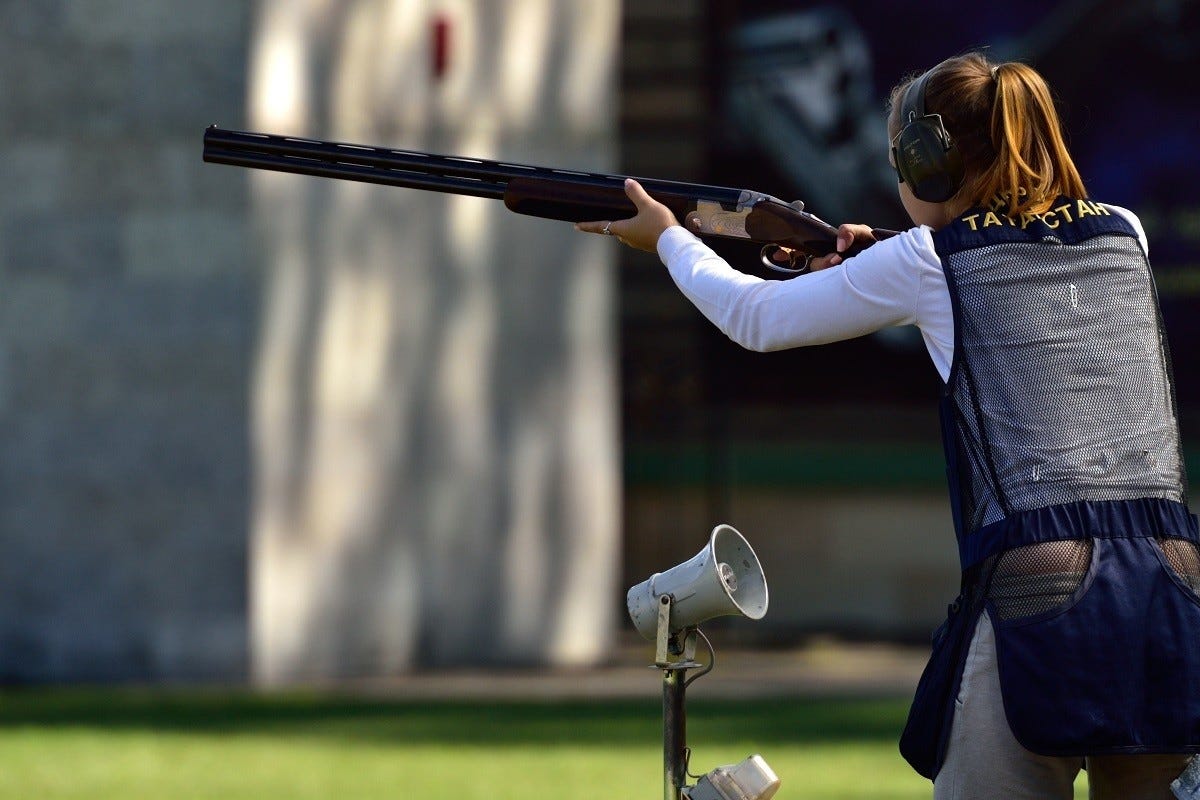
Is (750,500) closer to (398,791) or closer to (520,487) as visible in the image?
(520,487)

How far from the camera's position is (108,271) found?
403 inches

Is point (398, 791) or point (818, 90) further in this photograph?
point (818, 90)

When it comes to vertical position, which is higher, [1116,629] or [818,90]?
[818,90]

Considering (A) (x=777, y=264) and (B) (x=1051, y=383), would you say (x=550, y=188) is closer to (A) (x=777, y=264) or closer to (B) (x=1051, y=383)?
(A) (x=777, y=264)

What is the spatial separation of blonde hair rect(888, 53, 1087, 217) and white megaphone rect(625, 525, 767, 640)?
0.86 metres

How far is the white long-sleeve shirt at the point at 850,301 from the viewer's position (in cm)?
324

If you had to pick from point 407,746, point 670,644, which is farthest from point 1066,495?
point 407,746

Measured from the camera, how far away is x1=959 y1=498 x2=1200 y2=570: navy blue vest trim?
3152 mm

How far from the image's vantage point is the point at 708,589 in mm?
3773

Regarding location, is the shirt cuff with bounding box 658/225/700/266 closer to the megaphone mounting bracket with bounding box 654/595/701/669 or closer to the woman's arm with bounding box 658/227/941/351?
the woman's arm with bounding box 658/227/941/351

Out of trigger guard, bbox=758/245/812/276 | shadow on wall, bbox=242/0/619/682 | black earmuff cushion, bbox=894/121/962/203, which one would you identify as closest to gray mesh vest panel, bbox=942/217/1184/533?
black earmuff cushion, bbox=894/121/962/203

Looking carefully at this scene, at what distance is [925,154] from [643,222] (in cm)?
71

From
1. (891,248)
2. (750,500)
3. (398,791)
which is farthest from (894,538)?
(891,248)

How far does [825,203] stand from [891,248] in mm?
9295
